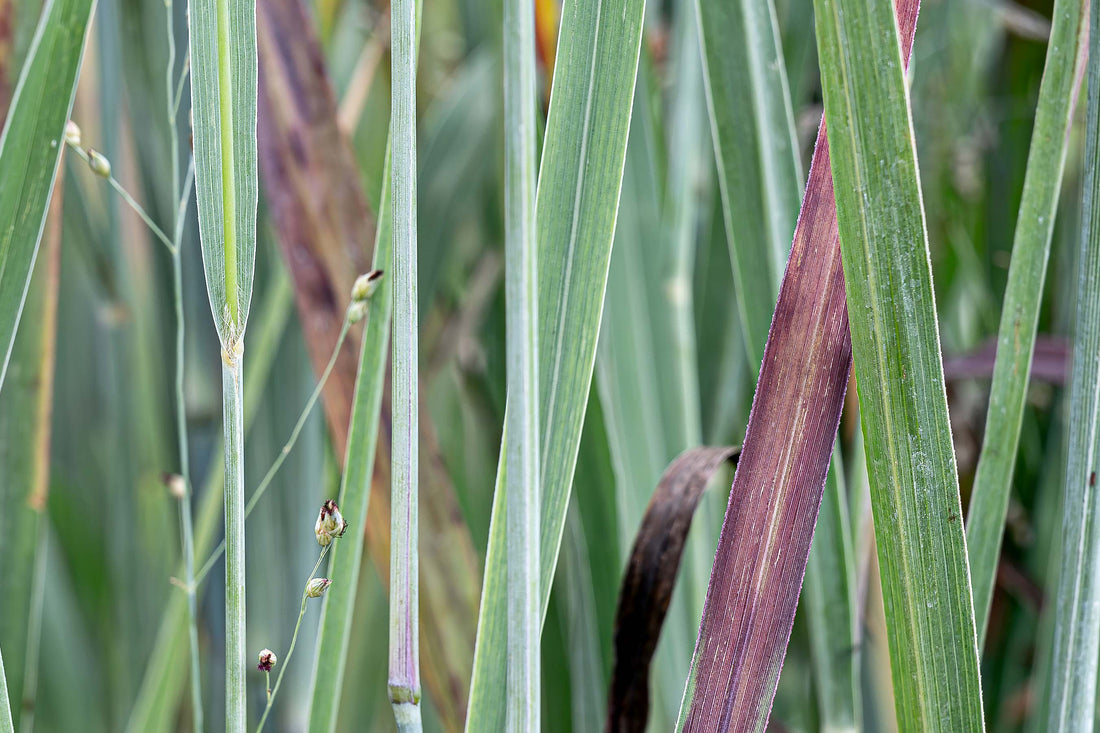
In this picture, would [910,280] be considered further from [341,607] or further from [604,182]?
[341,607]

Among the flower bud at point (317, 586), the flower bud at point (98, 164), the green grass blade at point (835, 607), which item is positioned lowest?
the green grass blade at point (835, 607)

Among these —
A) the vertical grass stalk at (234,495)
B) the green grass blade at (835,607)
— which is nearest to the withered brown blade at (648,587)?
the green grass blade at (835,607)

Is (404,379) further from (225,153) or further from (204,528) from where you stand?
(204,528)

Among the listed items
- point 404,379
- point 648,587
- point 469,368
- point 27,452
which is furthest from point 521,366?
point 469,368

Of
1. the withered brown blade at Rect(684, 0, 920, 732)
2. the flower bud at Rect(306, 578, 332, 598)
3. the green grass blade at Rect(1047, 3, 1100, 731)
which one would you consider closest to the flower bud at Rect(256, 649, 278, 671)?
the flower bud at Rect(306, 578, 332, 598)

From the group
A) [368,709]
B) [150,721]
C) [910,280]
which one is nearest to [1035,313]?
[910,280]

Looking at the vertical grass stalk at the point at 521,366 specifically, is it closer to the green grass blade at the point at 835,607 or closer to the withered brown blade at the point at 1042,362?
the green grass blade at the point at 835,607

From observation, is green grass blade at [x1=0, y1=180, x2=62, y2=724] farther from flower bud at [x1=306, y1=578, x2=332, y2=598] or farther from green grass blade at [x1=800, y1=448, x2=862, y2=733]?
green grass blade at [x1=800, y1=448, x2=862, y2=733]
